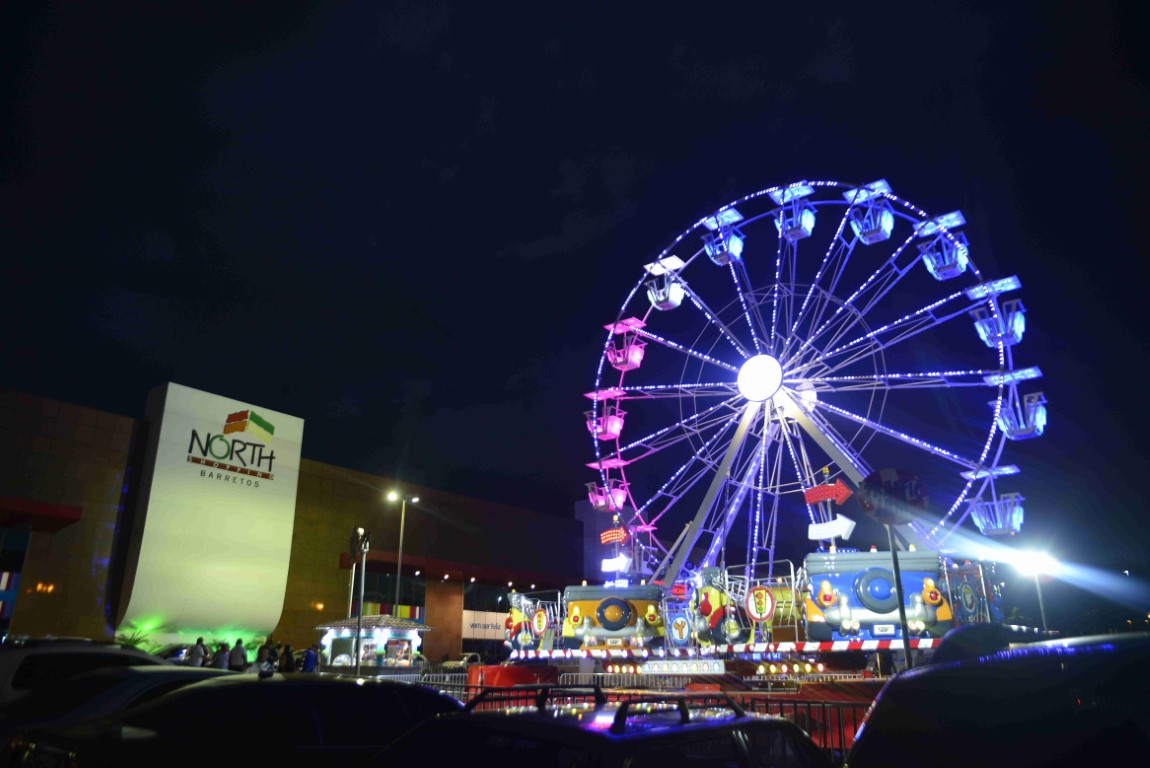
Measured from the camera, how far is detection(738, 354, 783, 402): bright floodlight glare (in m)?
23.7

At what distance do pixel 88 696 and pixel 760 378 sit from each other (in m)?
20.3

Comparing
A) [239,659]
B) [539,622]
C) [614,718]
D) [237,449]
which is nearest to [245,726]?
[614,718]

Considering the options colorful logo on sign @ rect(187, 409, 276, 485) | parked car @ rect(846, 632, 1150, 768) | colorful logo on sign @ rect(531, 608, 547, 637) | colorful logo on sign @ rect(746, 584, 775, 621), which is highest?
colorful logo on sign @ rect(187, 409, 276, 485)

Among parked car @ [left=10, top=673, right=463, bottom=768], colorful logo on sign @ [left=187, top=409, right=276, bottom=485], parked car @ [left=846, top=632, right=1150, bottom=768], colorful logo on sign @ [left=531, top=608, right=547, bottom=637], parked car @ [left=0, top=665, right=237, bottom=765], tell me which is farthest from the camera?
colorful logo on sign @ [left=187, top=409, right=276, bottom=485]

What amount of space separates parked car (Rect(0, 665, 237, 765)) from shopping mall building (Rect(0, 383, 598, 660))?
69.8ft

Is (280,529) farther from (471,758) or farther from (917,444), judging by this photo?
(471,758)

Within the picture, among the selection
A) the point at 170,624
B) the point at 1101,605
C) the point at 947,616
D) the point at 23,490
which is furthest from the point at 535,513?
the point at 1101,605

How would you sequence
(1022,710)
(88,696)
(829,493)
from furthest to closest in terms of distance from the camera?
1. (829,493)
2. (88,696)
3. (1022,710)

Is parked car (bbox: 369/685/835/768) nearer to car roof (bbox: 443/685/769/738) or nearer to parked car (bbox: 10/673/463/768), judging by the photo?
car roof (bbox: 443/685/769/738)

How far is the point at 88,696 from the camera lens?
6.54m

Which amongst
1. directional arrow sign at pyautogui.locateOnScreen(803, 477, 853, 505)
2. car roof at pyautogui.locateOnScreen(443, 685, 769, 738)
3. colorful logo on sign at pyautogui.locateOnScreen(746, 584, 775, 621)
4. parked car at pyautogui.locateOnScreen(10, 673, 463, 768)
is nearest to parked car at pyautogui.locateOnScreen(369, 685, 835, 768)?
car roof at pyautogui.locateOnScreen(443, 685, 769, 738)

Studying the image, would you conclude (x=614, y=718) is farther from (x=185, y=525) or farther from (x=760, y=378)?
(x=185, y=525)

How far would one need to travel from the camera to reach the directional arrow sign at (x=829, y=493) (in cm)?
2197

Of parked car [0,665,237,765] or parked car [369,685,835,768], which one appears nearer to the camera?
parked car [369,685,835,768]
